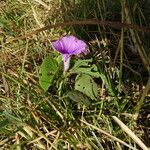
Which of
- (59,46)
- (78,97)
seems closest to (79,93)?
(78,97)

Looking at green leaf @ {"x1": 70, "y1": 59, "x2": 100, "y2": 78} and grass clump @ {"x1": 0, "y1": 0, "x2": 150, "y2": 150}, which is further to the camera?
green leaf @ {"x1": 70, "y1": 59, "x2": 100, "y2": 78}

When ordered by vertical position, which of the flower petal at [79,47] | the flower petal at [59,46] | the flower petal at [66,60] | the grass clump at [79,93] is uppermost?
the flower petal at [59,46]

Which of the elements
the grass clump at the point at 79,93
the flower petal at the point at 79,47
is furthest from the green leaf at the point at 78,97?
the flower petal at the point at 79,47

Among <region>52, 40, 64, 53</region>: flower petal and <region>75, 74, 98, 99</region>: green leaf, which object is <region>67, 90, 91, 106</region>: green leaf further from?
<region>52, 40, 64, 53</region>: flower petal

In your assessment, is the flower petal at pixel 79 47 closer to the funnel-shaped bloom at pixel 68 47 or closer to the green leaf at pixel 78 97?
the funnel-shaped bloom at pixel 68 47

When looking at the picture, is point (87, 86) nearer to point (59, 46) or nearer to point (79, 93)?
point (79, 93)

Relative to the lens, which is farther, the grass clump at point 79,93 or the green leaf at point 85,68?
the green leaf at point 85,68

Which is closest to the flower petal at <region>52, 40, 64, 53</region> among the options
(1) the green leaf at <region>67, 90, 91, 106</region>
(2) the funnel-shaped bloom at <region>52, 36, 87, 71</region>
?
(2) the funnel-shaped bloom at <region>52, 36, 87, 71</region>
